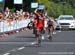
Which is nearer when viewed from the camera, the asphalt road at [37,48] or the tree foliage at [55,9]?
the asphalt road at [37,48]

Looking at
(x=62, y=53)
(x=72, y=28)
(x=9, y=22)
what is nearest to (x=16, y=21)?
(x=9, y=22)

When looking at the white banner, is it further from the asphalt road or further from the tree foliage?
the tree foliage

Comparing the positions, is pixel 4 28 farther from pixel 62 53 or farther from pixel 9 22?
pixel 62 53

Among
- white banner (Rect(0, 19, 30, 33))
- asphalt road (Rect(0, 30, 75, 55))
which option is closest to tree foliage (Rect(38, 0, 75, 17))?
white banner (Rect(0, 19, 30, 33))

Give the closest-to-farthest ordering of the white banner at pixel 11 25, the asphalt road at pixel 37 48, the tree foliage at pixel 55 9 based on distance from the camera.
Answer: the asphalt road at pixel 37 48
the white banner at pixel 11 25
the tree foliage at pixel 55 9

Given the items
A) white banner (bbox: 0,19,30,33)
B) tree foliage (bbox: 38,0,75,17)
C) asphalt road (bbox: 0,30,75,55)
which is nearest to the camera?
asphalt road (bbox: 0,30,75,55)

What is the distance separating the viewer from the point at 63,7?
122625 millimetres

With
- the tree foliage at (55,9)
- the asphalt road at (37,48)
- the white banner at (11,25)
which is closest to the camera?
the asphalt road at (37,48)

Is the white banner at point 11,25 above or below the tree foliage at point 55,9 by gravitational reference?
above

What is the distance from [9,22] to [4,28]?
2622 millimetres

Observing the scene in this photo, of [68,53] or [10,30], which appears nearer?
[68,53]

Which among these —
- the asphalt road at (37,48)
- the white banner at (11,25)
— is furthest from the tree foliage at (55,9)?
the asphalt road at (37,48)

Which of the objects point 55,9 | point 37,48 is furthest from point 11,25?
point 55,9

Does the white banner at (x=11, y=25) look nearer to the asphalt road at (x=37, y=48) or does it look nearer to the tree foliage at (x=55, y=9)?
the asphalt road at (x=37, y=48)
